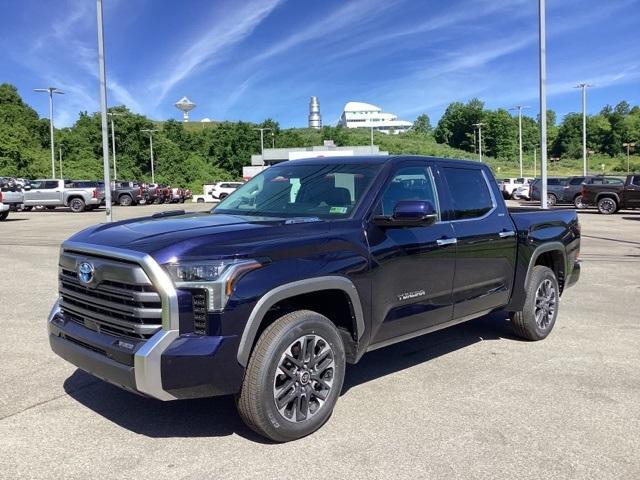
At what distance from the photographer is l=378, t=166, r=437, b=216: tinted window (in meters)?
4.59

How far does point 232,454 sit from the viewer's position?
3.59 meters

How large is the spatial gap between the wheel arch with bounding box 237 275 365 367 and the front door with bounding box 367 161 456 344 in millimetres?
188

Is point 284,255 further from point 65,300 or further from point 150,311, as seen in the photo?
point 65,300

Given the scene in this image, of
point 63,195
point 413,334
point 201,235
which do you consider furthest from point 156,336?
point 63,195

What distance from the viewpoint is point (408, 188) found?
15.8 feet

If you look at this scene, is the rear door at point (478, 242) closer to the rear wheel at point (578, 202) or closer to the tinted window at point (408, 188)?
the tinted window at point (408, 188)

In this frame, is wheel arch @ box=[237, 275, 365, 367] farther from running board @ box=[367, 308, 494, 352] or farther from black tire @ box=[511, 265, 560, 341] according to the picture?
black tire @ box=[511, 265, 560, 341]

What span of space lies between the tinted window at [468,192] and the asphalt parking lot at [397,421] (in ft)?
4.46

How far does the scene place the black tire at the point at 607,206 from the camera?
26.8m

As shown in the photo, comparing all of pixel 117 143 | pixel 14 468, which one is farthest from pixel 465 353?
pixel 117 143

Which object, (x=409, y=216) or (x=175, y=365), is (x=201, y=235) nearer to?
(x=175, y=365)

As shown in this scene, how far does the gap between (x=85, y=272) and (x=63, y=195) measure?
3243 cm

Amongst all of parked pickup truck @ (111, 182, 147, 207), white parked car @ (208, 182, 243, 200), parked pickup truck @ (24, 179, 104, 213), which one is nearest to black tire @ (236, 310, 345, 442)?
parked pickup truck @ (24, 179, 104, 213)

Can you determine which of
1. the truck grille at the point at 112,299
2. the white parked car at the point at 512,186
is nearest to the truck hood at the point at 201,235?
the truck grille at the point at 112,299
